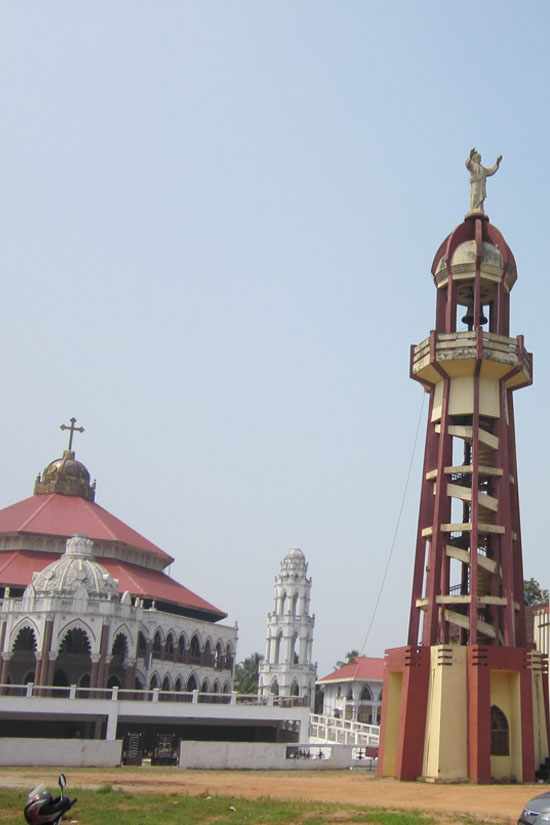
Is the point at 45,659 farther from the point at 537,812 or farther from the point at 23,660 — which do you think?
the point at 537,812

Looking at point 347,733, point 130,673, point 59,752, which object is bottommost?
point 59,752

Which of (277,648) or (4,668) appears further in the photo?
(277,648)

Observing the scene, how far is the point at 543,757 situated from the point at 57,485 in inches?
1522

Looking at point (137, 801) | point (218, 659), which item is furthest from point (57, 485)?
point (137, 801)

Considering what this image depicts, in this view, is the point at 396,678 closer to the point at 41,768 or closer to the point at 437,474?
the point at 437,474

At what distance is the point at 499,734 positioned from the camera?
28.3m

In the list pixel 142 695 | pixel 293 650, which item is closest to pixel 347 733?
pixel 142 695

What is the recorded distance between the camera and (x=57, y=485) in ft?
197

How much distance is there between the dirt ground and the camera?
19953 mm

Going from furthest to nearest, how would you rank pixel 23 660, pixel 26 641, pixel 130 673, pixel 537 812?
pixel 26 641 → pixel 23 660 → pixel 130 673 → pixel 537 812

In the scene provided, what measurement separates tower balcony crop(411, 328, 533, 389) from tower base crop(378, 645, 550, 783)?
9.41 m

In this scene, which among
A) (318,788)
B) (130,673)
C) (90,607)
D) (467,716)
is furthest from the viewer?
(130,673)

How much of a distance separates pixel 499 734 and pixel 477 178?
66.0 feet

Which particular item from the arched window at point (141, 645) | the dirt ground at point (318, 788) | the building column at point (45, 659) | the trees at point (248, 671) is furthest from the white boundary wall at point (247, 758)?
the trees at point (248, 671)
